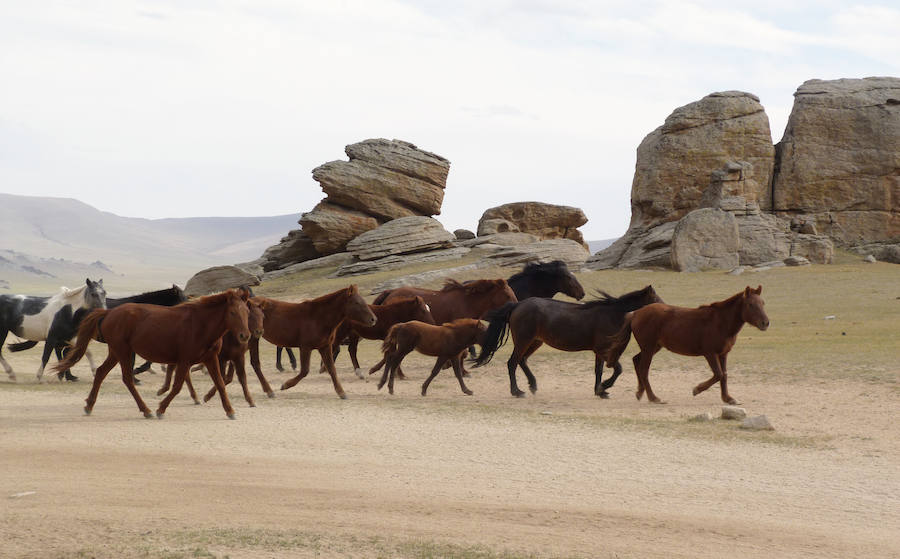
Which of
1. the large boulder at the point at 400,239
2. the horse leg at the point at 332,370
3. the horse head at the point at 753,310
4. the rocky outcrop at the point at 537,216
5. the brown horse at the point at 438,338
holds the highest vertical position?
the rocky outcrop at the point at 537,216

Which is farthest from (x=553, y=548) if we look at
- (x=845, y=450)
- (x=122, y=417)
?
(x=122, y=417)

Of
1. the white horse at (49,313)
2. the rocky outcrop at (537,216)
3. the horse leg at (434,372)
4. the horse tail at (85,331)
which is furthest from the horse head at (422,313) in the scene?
the rocky outcrop at (537,216)

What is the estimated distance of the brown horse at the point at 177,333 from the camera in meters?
13.0

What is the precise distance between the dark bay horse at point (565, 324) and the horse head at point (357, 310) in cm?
211

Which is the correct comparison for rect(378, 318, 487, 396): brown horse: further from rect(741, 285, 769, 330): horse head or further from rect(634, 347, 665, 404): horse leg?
rect(741, 285, 769, 330): horse head

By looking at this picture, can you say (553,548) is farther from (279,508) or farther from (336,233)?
(336,233)

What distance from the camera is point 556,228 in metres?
57.8

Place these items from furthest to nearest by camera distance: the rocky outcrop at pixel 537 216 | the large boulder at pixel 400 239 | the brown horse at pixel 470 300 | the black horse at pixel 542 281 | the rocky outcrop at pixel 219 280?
the rocky outcrop at pixel 537 216
the large boulder at pixel 400 239
the rocky outcrop at pixel 219 280
the black horse at pixel 542 281
the brown horse at pixel 470 300

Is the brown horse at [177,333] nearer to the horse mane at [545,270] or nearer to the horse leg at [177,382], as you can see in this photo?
the horse leg at [177,382]

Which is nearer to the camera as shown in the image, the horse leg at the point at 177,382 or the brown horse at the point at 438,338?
the horse leg at the point at 177,382

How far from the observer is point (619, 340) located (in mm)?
15750

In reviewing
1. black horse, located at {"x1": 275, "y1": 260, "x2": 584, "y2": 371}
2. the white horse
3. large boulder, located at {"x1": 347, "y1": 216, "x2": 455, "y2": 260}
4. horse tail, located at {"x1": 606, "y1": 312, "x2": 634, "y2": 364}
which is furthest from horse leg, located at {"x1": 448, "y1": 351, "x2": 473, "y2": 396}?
large boulder, located at {"x1": 347, "y1": 216, "x2": 455, "y2": 260}

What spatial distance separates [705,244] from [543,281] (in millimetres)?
25342

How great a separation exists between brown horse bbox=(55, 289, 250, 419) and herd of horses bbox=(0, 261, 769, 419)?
0.04ft
